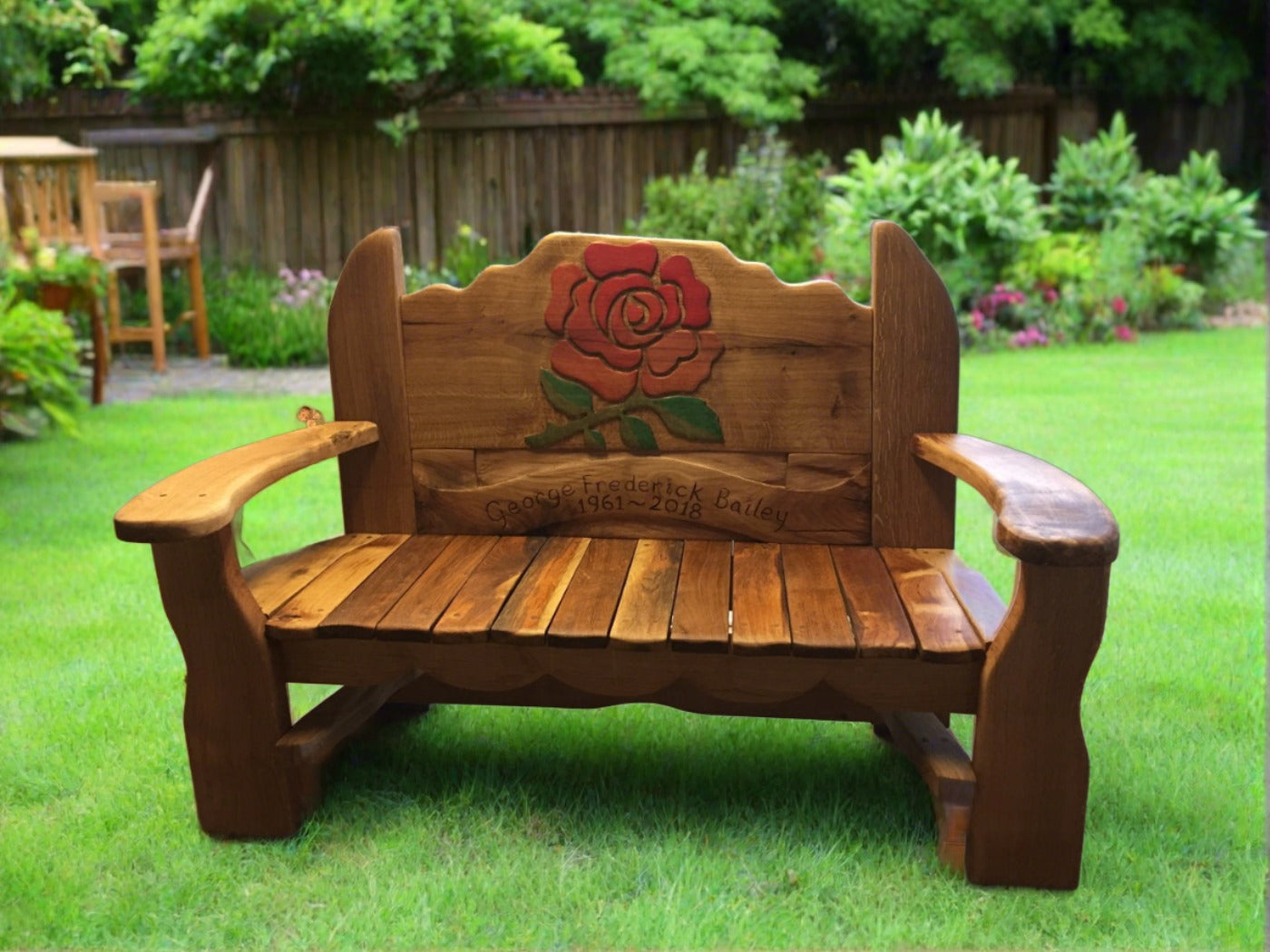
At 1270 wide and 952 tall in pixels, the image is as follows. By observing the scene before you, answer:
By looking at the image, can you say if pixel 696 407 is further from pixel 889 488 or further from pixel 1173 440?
pixel 1173 440

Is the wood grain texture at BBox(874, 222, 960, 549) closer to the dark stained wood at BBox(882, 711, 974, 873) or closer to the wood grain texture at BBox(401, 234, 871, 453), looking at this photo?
the wood grain texture at BBox(401, 234, 871, 453)

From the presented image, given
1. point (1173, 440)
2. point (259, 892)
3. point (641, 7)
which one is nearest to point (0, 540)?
point (259, 892)

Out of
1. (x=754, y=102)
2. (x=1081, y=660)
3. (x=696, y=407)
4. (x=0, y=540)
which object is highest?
(x=754, y=102)

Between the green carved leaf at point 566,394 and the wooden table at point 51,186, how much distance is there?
17.5 feet

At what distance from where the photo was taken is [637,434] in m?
2.60

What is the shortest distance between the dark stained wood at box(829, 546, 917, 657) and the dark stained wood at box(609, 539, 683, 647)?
1.03ft

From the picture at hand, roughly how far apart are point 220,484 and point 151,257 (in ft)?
22.6

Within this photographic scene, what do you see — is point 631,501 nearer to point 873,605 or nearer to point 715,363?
point 715,363

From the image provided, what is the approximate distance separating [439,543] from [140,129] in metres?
9.47

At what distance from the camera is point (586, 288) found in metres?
2.59

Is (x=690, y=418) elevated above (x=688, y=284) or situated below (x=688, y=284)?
below

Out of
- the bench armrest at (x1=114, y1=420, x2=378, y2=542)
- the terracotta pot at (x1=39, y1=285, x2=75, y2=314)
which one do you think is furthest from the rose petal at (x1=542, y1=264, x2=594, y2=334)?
the terracotta pot at (x1=39, y1=285, x2=75, y2=314)

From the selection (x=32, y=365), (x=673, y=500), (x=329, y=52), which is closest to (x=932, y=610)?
(x=673, y=500)

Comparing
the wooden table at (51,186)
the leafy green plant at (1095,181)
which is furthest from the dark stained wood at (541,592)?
the leafy green plant at (1095,181)
